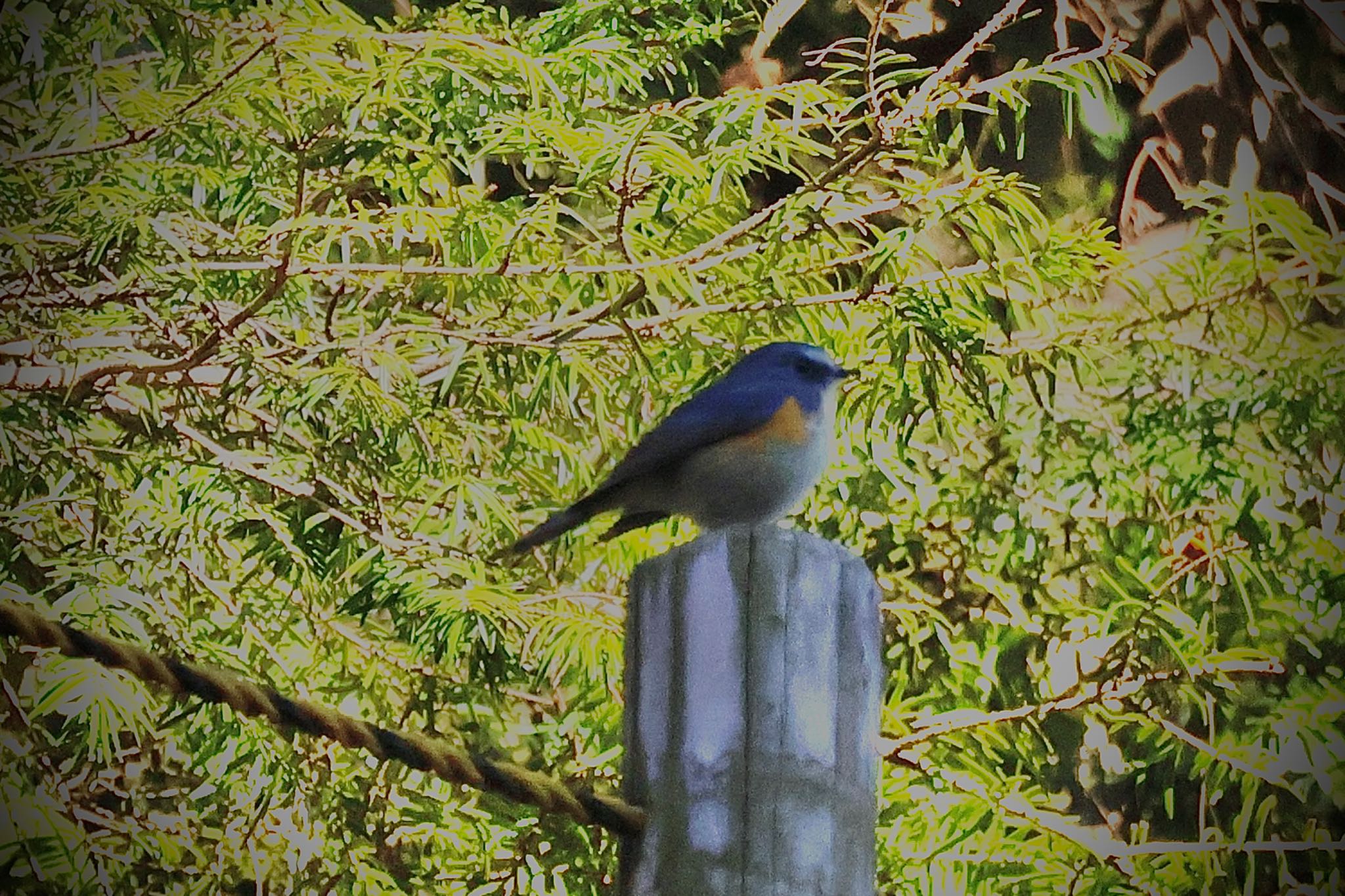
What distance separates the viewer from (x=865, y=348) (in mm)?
1715

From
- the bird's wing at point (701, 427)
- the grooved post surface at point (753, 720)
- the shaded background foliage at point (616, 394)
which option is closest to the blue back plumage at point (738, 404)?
the bird's wing at point (701, 427)

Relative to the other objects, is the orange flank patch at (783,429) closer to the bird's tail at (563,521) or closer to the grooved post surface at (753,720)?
the bird's tail at (563,521)

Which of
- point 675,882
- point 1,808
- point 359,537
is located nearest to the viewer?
point 675,882

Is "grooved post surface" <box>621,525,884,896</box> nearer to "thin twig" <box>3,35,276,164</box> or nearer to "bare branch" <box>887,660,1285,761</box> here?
"bare branch" <box>887,660,1285,761</box>

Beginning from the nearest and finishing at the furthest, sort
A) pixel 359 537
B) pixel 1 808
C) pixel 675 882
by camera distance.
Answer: pixel 675 882 < pixel 1 808 < pixel 359 537

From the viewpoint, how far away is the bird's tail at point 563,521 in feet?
4.83

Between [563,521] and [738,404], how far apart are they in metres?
0.22

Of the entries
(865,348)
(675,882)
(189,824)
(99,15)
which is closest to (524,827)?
(189,824)

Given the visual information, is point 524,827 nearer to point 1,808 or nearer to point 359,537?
point 359,537

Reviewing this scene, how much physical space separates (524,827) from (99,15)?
105 centimetres

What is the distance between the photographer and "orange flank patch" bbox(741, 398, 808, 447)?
4.76 ft

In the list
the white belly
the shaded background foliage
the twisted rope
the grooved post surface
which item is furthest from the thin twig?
the grooved post surface

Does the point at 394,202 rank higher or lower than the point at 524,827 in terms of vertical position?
higher

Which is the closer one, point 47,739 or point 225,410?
point 47,739
